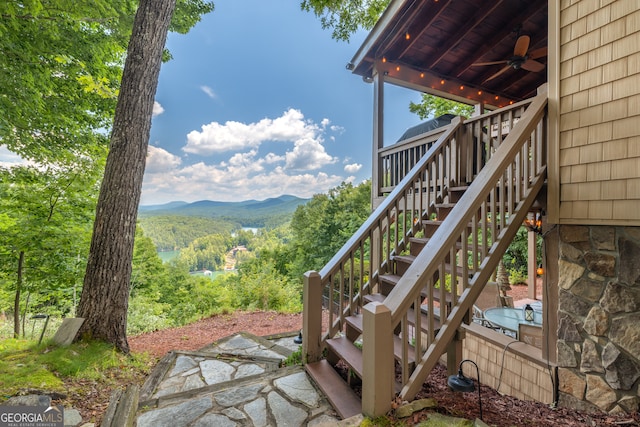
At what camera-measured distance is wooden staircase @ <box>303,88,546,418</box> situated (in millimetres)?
1801

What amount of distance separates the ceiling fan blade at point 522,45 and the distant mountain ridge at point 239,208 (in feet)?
51.7

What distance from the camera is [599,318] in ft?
7.45

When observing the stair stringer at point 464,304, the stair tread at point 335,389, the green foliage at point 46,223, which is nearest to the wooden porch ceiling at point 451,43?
the stair stringer at point 464,304

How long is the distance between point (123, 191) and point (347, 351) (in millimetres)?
3111

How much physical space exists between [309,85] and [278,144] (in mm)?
6132

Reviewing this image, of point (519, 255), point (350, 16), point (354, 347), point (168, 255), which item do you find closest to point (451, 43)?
point (350, 16)

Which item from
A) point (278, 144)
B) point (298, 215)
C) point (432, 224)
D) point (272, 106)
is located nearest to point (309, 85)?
point (272, 106)

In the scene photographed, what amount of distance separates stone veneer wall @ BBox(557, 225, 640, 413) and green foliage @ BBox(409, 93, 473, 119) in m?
10.3

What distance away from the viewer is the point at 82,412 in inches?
84.0

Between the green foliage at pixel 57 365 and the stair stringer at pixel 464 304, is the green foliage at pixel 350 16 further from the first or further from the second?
the green foliage at pixel 57 365

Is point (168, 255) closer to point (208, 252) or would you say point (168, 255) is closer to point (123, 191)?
point (208, 252)

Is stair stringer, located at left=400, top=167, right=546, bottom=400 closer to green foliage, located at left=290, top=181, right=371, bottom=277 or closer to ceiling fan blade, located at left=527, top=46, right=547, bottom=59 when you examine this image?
ceiling fan blade, located at left=527, top=46, right=547, bottom=59

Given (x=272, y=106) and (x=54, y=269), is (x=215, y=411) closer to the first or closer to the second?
(x=54, y=269)

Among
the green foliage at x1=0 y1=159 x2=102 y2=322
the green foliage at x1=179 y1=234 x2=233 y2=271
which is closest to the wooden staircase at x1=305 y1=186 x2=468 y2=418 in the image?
the green foliage at x1=0 y1=159 x2=102 y2=322
